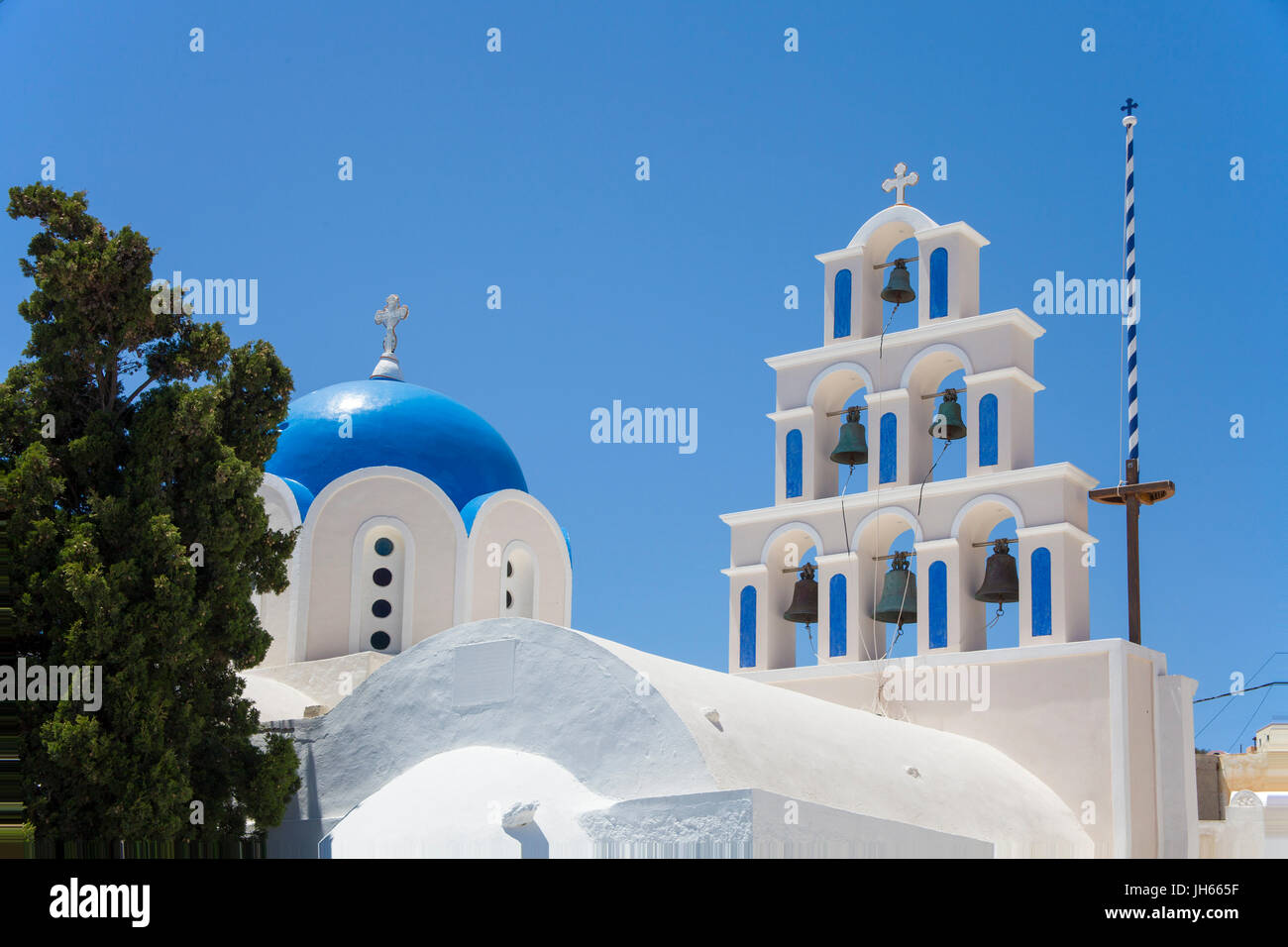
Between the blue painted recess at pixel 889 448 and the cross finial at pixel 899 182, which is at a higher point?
the cross finial at pixel 899 182

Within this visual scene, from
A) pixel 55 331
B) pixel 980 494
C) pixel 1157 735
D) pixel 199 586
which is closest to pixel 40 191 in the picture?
pixel 55 331

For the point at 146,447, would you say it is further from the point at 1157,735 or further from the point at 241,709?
the point at 1157,735

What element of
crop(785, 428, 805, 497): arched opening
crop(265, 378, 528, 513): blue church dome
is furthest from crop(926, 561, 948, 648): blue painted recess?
crop(265, 378, 528, 513): blue church dome

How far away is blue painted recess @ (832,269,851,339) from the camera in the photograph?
17688mm

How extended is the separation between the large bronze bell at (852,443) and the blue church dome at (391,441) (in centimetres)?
443

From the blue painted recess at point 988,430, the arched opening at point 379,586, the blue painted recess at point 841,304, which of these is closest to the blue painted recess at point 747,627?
the blue painted recess at point 988,430

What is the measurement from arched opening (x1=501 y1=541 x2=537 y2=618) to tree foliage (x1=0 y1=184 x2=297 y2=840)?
6762 mm

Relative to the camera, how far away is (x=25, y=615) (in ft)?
35.3

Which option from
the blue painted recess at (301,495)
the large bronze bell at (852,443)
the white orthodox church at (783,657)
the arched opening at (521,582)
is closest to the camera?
the white orthodox church at (783,657)

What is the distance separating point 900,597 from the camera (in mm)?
16562

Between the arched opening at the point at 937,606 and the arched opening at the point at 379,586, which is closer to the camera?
the arched opening at the point at 937,606

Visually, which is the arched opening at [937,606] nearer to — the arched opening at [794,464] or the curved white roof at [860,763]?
the curved white roof at [860,763]

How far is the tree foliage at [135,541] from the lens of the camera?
10.6 m
